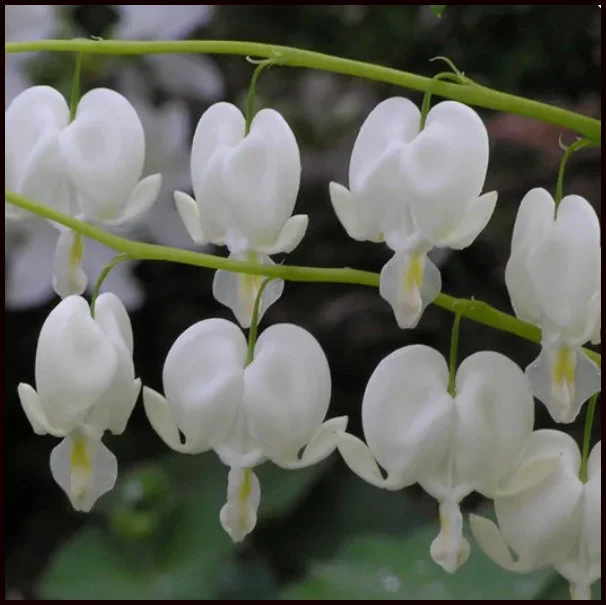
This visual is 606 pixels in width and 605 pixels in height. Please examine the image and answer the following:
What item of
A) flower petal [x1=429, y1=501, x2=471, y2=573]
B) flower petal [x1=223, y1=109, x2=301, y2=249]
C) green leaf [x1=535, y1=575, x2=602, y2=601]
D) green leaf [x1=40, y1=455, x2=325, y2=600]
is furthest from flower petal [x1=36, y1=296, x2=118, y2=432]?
green leaf [x1=40, y1=455, x2=325, y2=600]

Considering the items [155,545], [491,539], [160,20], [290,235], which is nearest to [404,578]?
[155,545]

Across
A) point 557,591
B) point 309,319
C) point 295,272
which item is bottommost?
point 557,591

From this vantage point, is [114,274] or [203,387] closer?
[203,387]

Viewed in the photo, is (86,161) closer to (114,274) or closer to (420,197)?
(420,197)

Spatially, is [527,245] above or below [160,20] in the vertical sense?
below

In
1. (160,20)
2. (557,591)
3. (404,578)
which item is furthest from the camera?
(160,20)

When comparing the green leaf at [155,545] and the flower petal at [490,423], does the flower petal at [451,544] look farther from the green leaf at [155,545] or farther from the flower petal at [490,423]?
the green leaf at [155,545]
